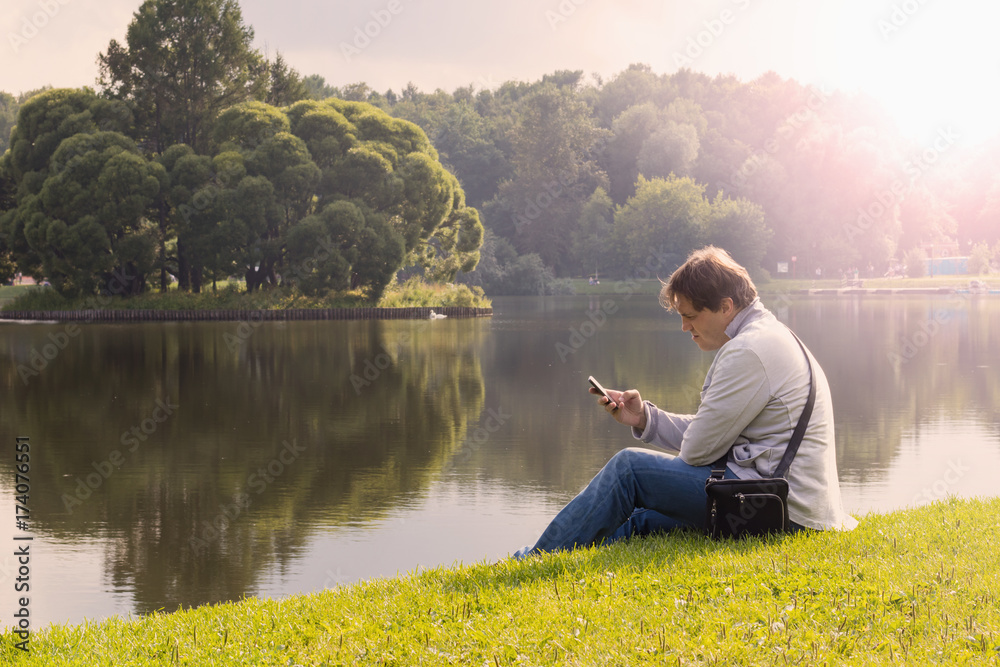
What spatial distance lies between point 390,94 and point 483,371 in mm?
120396

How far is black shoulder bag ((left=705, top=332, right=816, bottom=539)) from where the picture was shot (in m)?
4.49

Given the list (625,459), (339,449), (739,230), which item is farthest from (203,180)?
(739,230)

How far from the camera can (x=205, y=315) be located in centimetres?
3822

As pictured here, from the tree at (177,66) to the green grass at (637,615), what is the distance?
42.8m

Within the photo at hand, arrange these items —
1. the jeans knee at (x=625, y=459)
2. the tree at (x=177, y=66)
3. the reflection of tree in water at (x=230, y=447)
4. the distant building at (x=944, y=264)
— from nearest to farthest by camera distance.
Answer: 1. the jeans knee at (x=625, y=459)
2. the reflection of tree in water at (x=230, y=447)
3. the tree at (x=177, y=66)
4. the distant building at (x=944, y=264)

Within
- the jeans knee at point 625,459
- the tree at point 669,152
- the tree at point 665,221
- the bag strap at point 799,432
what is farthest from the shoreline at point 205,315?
the tree at point 669,152

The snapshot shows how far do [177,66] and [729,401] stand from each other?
1732 inches

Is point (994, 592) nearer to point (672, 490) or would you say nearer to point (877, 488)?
point (672, 490)

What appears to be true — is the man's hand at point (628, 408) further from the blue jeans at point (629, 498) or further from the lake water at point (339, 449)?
the lake water at point (339, 449)

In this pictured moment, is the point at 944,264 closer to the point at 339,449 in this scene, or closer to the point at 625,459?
the point at 339,449

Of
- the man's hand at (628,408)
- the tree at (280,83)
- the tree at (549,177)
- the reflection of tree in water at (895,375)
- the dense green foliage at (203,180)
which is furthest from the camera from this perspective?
the tree at (549,177)

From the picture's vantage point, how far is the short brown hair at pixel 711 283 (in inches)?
182

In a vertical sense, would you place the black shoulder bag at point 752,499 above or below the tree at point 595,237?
below

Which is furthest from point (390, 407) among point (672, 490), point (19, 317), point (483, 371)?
point (19, 317)
